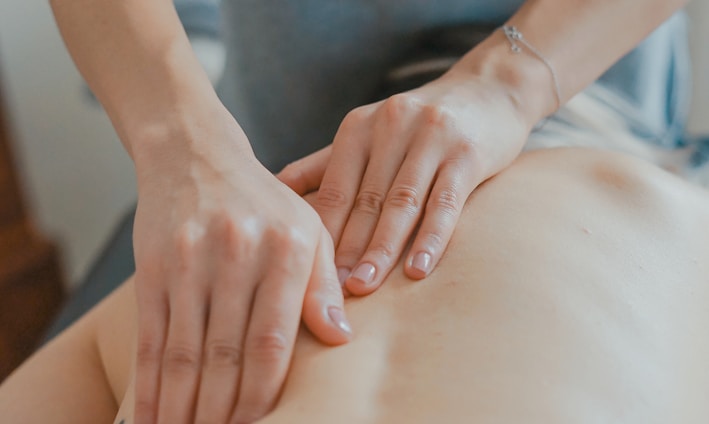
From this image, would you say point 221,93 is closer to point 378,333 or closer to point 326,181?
point 326,181

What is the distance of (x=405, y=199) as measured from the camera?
2.45ft

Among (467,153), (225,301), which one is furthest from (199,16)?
(225,301)

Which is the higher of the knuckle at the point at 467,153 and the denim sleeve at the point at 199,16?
the knuckle at the point at 467,153

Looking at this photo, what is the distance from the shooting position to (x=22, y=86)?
1.91 meters

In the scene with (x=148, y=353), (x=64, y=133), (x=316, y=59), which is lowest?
(x=64, y=133)

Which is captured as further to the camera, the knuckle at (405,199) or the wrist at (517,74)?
the wrist at (517,74)

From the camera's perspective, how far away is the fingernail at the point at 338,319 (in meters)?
0.61

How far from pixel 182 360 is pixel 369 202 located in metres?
0.25

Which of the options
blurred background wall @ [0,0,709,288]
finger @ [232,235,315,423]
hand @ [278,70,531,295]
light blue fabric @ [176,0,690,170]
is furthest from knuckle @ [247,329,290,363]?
blurred background wall @ [0,0,709,288]

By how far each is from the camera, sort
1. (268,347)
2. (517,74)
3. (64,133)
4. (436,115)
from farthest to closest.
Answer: (64,133) → (517,74) → (436,115) → (268,347)

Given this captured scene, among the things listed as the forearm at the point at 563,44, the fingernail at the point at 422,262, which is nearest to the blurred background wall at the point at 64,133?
the forearm at the point at 563,44

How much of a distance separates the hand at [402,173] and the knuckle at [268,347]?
0.10m

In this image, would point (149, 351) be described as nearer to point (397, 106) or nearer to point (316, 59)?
point (397, 106)

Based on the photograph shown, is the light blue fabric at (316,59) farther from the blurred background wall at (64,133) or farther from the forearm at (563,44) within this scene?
the blurred background wall at (64,133)
